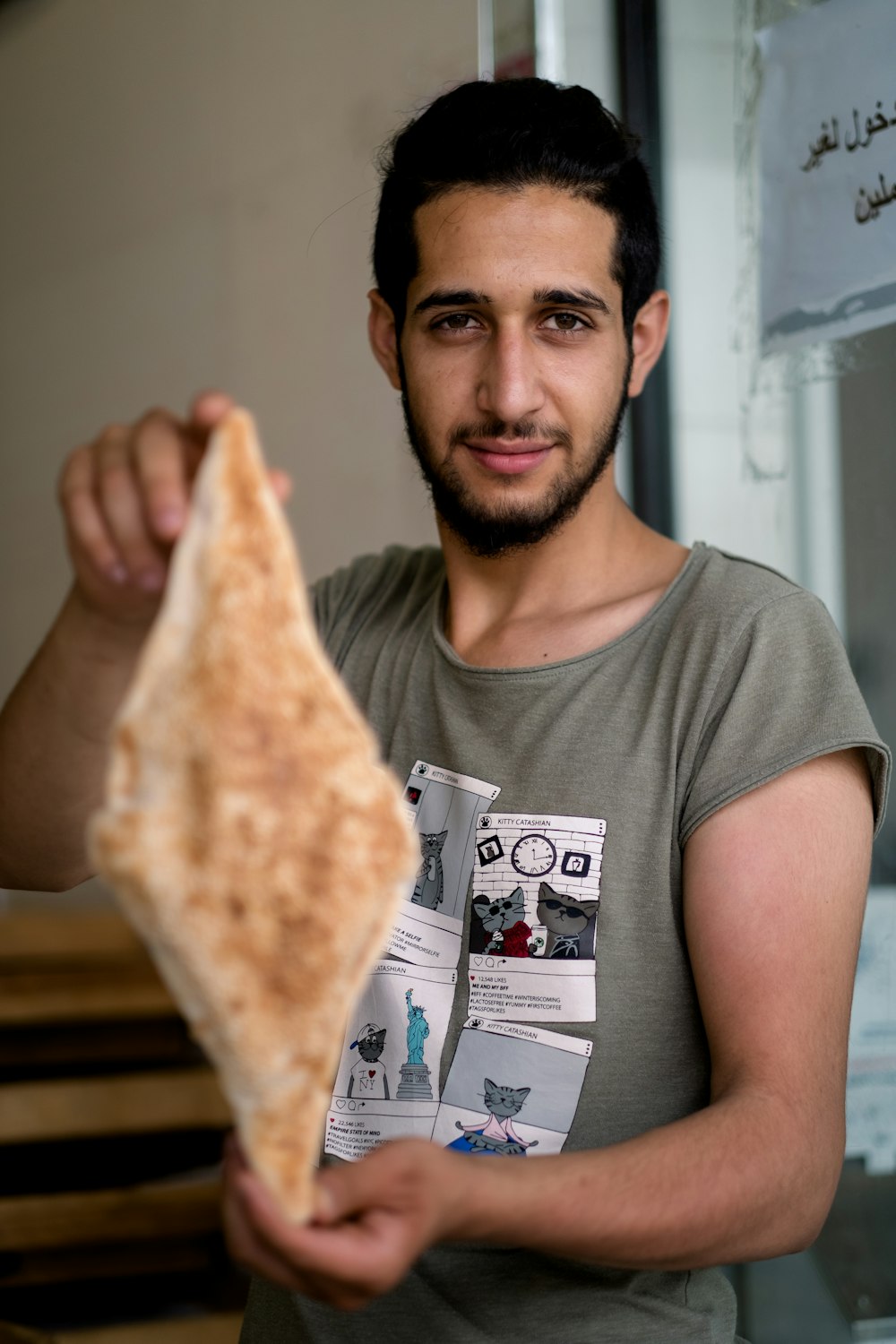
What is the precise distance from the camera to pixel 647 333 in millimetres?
1479

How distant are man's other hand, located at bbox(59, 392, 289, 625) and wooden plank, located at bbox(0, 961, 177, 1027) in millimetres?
2060

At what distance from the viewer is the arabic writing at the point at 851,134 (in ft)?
4.85

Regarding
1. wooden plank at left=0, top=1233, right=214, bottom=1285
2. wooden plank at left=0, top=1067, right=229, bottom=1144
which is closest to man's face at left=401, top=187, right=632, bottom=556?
wooden plank at left=0, top=1067, right=229, bottom=1144

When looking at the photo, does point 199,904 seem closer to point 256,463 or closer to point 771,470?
point 256,463

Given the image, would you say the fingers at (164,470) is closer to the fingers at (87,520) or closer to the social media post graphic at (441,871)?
the fingers at (87,520)

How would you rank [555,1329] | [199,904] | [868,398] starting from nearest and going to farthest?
[199,904]
[555,1329]
[868,398]

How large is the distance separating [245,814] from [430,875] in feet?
1.83

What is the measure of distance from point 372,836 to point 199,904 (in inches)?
3.9

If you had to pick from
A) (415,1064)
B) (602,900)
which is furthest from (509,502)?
(415,1064)

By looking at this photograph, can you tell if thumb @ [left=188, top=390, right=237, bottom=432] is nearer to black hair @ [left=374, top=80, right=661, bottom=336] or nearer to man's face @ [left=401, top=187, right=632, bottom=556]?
man's face @ [left=401, top=187, right=632, bottom=556]

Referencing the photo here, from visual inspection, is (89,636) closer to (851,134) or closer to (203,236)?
(851,134)

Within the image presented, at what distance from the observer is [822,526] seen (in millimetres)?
1705

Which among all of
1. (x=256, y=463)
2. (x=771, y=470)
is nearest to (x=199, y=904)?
(x=256, y=463)

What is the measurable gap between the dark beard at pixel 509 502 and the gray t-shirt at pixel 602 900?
0.57 ft
